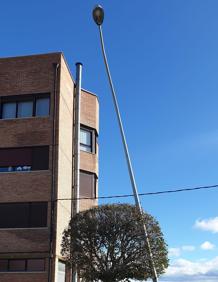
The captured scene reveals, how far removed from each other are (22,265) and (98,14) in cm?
1205

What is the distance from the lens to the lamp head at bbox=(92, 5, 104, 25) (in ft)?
62.2

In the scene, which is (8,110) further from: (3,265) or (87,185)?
(3,265)

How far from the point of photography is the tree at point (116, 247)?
21.2 metres

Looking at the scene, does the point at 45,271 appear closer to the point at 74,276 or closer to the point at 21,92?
the point at 74,276

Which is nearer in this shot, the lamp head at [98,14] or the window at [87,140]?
the lamp head at [98,14]

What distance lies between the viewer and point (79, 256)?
71.6 feet

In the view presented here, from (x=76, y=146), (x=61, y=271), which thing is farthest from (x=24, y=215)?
(x=76, y=146)

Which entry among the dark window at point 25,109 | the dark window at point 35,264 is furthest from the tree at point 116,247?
the dark window at point 25,109

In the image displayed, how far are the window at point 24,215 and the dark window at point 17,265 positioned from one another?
1618 millimetres

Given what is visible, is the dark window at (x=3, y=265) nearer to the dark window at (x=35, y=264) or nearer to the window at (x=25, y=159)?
the dark window at (x=35, y=264)

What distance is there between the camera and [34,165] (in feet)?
86.5

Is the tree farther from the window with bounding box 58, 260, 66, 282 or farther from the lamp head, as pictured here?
the lamp head

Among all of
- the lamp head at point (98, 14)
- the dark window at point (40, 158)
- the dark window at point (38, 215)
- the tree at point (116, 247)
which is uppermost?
the lamp head at point (98, 14)

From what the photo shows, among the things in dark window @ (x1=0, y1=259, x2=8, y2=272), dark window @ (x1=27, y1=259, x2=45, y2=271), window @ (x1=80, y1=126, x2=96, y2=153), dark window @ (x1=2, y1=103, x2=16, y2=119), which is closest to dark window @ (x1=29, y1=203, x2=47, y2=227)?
dark window @ (x1=27, y1=259, x2=45, y2=271)
